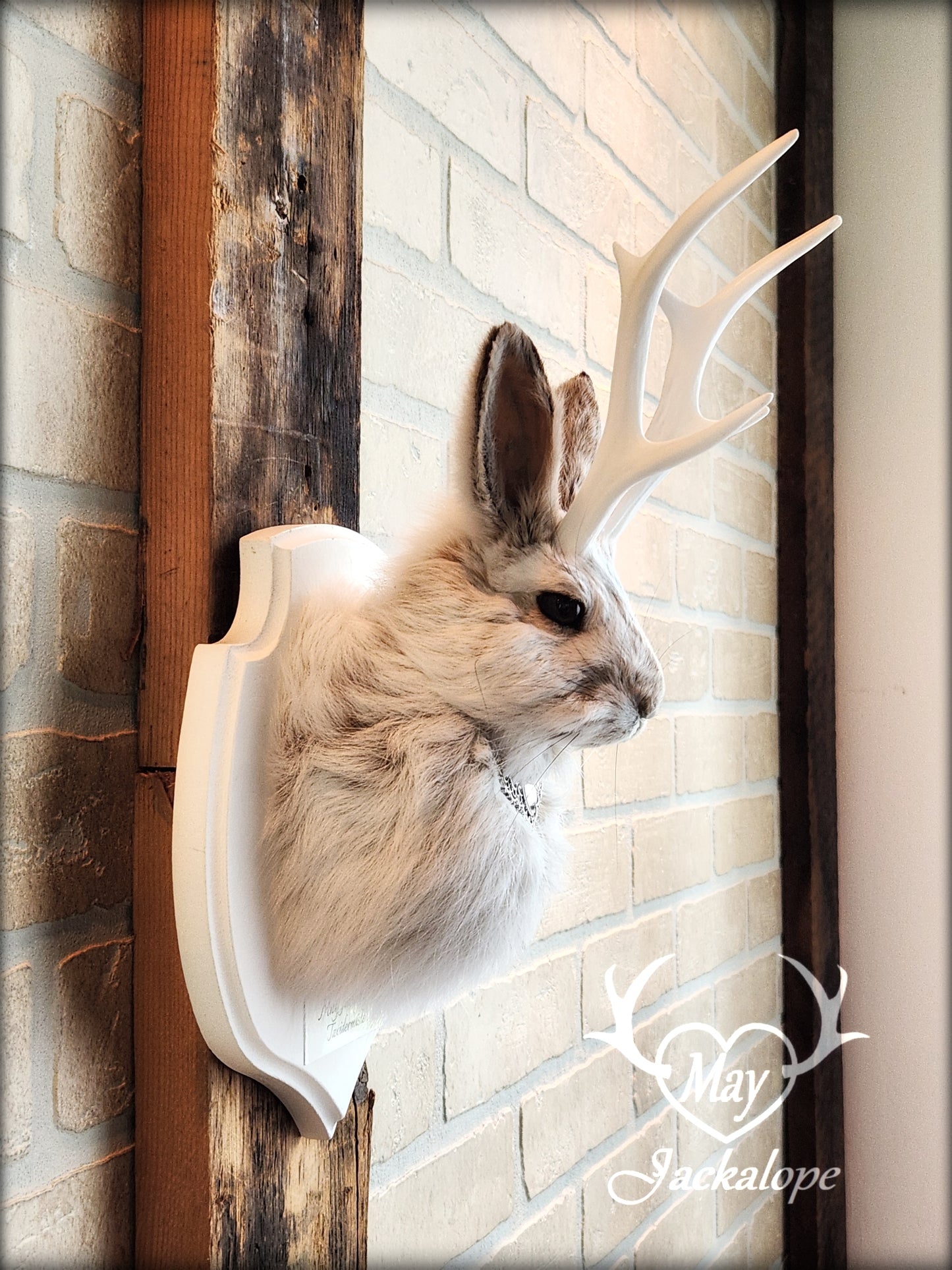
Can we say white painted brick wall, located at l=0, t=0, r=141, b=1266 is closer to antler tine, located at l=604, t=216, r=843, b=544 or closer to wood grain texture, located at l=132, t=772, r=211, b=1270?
wood grain texture, located at l=132, t=772, r=211, b=1270

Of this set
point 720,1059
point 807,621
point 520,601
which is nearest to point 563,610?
point 520,601

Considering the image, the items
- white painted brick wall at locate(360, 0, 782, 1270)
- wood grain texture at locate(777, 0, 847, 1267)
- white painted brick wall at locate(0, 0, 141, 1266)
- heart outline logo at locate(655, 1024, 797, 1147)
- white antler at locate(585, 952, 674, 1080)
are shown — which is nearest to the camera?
white painted brick wall at locate(0, 0, 141, 1266)

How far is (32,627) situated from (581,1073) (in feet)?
2.04

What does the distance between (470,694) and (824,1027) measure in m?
1.19

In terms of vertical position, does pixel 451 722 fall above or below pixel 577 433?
below

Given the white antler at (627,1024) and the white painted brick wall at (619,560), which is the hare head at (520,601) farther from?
the white antler at (627,1024)

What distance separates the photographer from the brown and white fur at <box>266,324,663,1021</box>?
370 mm

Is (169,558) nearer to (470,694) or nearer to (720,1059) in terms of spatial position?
(470,694)

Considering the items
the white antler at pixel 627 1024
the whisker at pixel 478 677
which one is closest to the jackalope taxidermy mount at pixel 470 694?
the whisker at pixel 478 677

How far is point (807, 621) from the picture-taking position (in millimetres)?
1325

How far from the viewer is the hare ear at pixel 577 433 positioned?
442 mm

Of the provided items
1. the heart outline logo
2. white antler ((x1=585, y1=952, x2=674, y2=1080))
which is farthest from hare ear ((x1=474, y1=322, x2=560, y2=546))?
the heart outline logo

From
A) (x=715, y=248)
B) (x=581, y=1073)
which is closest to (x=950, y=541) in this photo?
(x=715, y=248)

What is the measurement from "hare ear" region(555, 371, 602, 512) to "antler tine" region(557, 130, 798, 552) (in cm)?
4
